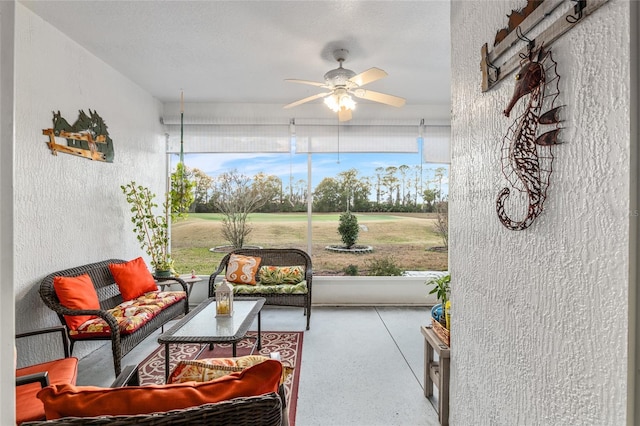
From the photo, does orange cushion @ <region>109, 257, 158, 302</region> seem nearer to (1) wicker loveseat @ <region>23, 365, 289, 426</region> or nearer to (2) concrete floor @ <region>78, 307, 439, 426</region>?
(2) concrete floor @ <region>78, 307, 439, 426</region>

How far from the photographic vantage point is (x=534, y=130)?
1.13 m

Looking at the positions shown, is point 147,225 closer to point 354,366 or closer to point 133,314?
point 133,314

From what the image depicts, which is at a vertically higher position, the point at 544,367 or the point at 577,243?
the point at 577,243

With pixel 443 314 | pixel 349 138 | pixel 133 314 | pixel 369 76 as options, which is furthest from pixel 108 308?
pixel 349 138

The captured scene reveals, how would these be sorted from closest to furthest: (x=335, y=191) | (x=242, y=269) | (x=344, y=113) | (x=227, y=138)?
(x=344, y=113) → (x=242, y=269) → (x=227, y=138) → (x=335, y=191)

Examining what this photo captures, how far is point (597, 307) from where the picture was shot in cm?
88

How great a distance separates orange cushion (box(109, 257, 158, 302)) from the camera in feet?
10.9

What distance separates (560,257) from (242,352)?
2827 millimetres

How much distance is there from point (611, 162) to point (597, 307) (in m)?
0.38

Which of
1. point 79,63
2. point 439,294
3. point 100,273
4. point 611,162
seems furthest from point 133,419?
point 79,63

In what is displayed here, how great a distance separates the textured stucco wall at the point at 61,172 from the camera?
2555 mm

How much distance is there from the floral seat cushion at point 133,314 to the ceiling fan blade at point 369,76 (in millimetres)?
2676

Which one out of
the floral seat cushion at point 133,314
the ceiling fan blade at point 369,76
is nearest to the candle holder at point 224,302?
the floral seat cushion at point 133,314

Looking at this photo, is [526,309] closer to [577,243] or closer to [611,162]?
[577,243]
